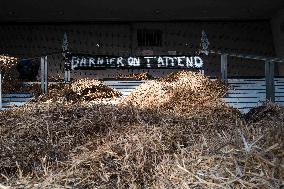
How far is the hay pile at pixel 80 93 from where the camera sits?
7137mm

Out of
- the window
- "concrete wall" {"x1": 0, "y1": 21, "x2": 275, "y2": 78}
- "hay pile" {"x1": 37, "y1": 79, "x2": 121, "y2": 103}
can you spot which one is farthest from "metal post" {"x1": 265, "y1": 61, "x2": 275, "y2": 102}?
the window

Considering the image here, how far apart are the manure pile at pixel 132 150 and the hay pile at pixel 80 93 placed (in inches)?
84.6

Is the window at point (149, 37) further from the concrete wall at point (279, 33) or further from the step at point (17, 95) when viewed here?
the step at point (17, 95)

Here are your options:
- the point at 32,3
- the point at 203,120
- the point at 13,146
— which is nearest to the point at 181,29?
the point at 32,3

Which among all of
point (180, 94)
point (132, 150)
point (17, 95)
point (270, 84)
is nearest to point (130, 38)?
point (17, 95)

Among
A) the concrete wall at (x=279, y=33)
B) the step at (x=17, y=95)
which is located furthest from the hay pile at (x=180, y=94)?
the concrete wall at (x=279, y=33)

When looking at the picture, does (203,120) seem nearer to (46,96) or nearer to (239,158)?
(239,158)

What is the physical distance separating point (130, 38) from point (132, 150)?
1682cm

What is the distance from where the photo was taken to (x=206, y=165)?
102 inches

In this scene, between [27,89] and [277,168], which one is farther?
[27,89]

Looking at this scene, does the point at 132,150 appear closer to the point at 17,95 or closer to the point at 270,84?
the point at 270,84

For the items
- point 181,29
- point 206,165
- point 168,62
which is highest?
point 181,29

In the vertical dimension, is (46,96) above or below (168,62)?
below

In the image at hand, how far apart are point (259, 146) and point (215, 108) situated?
10.2 ft
